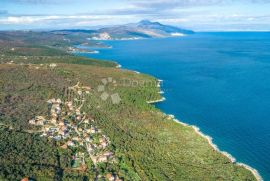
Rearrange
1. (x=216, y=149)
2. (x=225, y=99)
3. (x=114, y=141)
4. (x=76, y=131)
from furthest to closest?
1. (x=225, y=99)
2. (x=76, y=131)
3. (x=216, y=149)
4. (x=114, y=141)

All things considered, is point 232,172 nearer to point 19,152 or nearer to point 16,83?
point 19,152

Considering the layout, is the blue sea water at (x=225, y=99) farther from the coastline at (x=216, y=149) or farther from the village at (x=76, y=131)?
the village at (x=76, y=131)

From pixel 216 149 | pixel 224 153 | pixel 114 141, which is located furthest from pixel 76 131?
pixel 224 153

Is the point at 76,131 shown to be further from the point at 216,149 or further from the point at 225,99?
the point at 225,99

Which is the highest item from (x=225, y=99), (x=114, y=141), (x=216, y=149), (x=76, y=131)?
(x=76, y=131)

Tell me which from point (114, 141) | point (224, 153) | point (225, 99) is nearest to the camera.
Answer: point (224, 153)

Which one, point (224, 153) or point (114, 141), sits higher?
point (114, 141)

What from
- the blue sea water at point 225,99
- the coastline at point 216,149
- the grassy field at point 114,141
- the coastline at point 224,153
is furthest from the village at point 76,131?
the blue sea water at point 225,99
